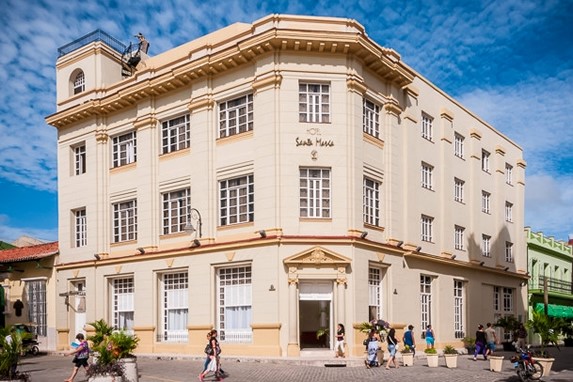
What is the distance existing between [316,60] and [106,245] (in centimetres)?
1515

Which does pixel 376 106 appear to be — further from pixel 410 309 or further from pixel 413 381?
pixel 413 381

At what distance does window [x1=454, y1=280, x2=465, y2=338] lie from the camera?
3441 cm

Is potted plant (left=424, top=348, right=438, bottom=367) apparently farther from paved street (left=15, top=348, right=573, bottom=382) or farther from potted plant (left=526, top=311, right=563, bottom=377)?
→ potted plant (left=526, top=311, right=563, bottom=377)

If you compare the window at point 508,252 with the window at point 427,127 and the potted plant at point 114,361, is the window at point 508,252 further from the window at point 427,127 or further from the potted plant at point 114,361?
the potted plant at point 114,361

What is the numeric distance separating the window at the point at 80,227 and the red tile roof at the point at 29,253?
170cm

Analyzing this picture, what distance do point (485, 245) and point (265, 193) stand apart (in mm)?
19309

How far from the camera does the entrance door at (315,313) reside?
25375mm

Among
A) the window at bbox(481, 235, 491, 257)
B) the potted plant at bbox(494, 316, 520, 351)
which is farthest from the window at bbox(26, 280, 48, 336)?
the window at bbox(481, 235, 491, 257)

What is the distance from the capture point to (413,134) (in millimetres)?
31125

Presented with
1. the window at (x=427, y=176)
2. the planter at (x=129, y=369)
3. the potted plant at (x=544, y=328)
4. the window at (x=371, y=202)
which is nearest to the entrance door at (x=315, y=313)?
the window at (x=371, y=202)

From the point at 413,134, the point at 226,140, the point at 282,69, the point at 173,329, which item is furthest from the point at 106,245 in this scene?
the point at 413,134

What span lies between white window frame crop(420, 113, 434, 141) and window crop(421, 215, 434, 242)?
4252 millimetres

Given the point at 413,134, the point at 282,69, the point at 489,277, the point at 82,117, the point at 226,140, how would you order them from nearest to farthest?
the point at 282,69 < the point at 226,140 < the point at 413,134 < the point at 82,117 < the point at 489,277

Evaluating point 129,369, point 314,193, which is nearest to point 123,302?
point 314,193
